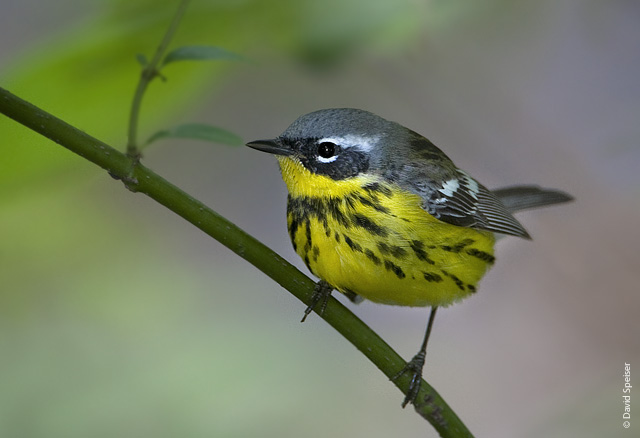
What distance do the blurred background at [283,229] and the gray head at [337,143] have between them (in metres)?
0.21

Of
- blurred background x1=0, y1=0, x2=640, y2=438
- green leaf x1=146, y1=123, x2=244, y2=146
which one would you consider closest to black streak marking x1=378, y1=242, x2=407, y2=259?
blurred background x1=0, y1=0, x2=640, y2=438

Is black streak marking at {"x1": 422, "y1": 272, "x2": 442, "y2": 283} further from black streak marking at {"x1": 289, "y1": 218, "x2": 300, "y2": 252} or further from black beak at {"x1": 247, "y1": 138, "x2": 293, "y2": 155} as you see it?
black beak at {"x1": 247, "y1": 138, "x2": 293, "y2": 155}

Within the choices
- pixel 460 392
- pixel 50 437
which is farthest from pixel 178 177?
pixel 50 437

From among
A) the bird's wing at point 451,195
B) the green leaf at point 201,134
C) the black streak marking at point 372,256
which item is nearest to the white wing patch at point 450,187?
the bird's wing at point 451,195

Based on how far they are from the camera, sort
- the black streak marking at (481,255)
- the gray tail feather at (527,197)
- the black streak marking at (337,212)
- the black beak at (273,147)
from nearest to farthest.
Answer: the black beak at (273,147)
the black streak marking at (337,212)
the black streak marking at (481,255)
the gray tail feather at (527,197)

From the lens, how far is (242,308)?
403 centimetres

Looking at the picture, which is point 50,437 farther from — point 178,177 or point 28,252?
point 178,177

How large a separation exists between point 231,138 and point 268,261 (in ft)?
1.15

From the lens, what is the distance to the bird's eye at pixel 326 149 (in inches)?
96.4

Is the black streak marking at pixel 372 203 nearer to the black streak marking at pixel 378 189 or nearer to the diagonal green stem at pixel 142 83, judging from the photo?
the black streak marking at pixel 378 189

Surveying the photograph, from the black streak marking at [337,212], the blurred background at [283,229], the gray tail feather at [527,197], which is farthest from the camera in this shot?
the gray tail feather at [527,197]

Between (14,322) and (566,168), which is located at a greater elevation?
(566,168)

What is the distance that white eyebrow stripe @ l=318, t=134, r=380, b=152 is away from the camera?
245 cm

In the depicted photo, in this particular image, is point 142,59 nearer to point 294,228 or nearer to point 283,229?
point 294,228
